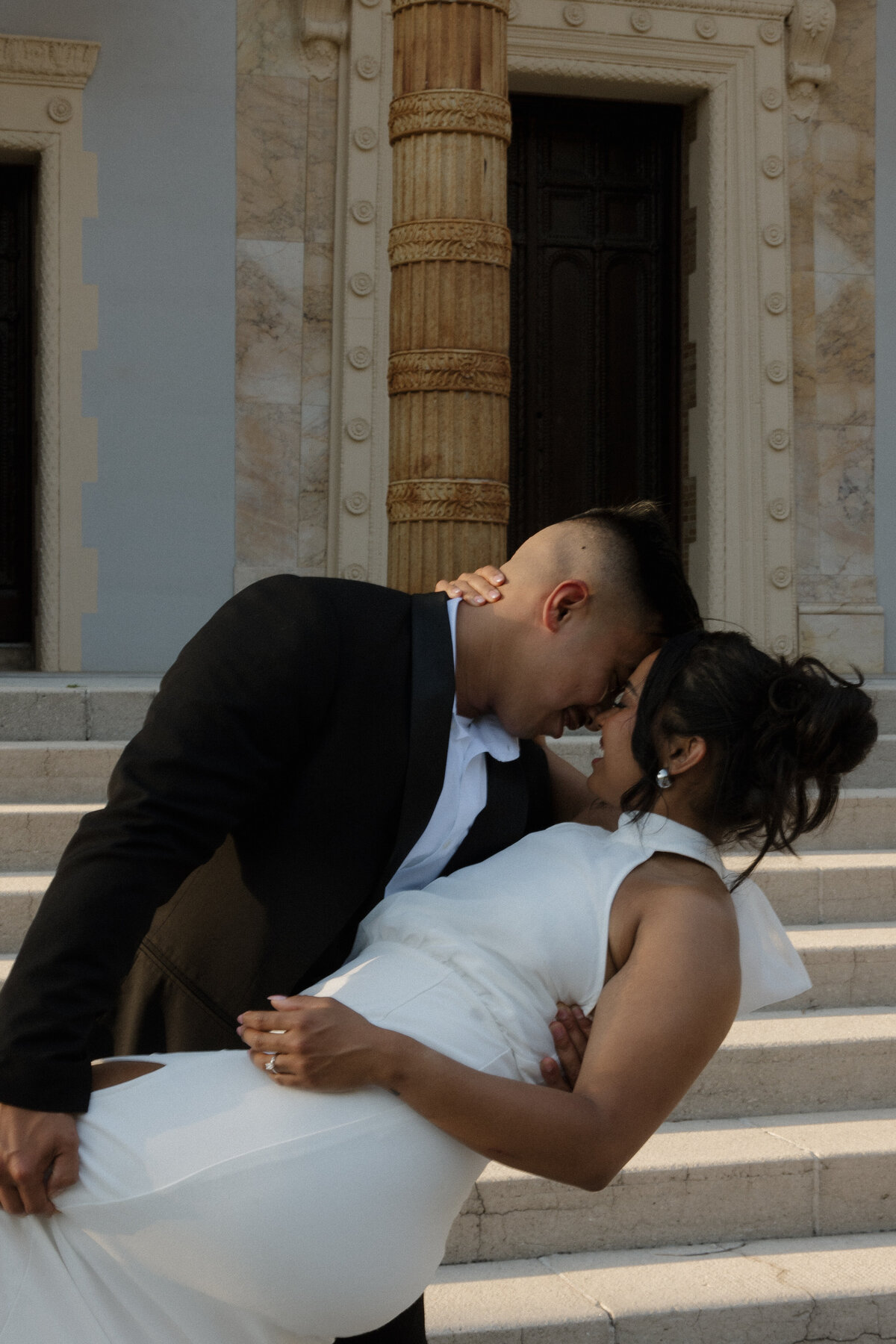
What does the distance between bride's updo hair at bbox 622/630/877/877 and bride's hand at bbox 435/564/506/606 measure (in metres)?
0.28

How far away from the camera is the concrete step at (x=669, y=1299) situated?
9.76 feet

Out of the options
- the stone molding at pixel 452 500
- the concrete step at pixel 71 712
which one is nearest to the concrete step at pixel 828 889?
the stone molding at pixel 452 500

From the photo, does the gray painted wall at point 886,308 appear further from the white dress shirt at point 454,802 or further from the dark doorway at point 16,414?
the white dress shirt at point 454,802

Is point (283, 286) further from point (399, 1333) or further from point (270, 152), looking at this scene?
point (399, 1333)

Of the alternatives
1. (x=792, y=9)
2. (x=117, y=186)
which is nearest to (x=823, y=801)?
(x=117, y=186)

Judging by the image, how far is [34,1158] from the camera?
63.7 inches

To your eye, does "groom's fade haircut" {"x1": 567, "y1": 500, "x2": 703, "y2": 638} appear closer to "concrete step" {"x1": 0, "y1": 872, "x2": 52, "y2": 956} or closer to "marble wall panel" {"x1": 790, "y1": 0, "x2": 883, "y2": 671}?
"concrete step" {"x1": 0, "y1": 872, "x2": 52, "y2": 956}

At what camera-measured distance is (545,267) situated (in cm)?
951

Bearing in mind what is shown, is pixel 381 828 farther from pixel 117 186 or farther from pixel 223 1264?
pixel 117 186

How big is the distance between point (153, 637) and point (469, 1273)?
5.94 metres

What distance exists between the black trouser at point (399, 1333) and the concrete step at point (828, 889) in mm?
2624

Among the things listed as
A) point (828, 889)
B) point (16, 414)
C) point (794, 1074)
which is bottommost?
point (794, 1074)

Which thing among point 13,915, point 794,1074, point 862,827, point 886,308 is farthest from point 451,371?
point 886,308

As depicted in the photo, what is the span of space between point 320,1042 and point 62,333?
7.61 metres
